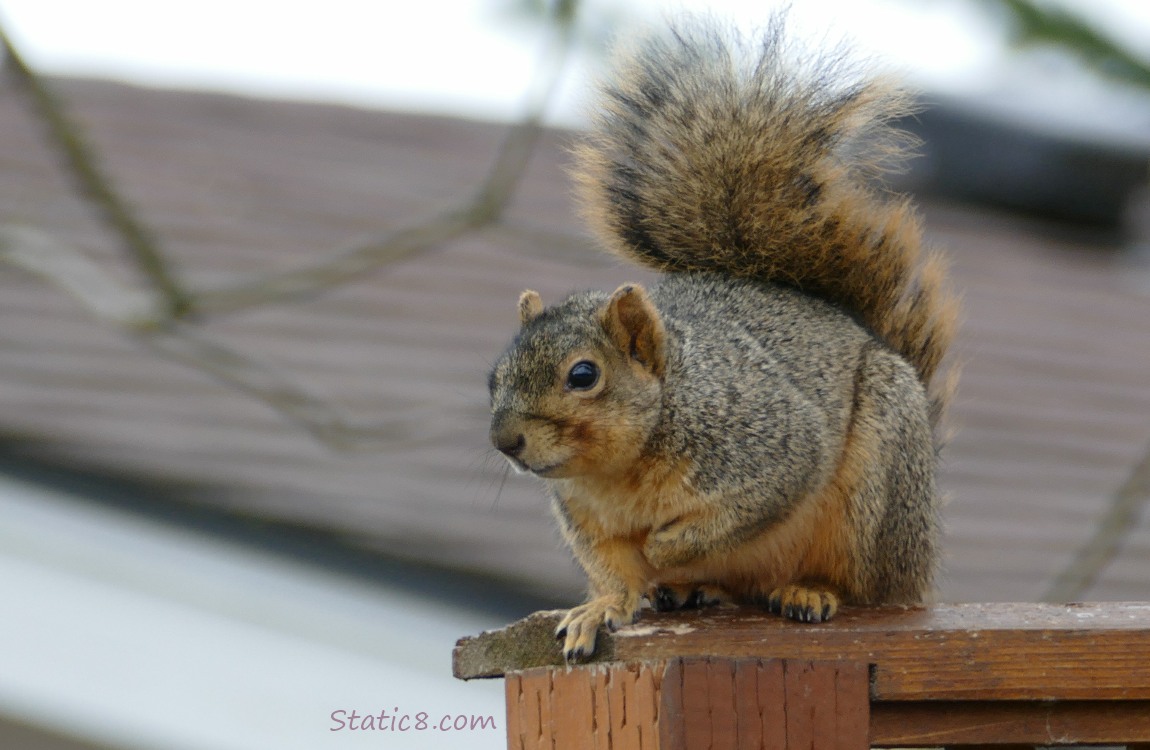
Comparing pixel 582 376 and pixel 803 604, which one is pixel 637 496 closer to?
pixel 582 376

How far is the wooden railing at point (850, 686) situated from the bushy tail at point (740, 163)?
0.70 metres

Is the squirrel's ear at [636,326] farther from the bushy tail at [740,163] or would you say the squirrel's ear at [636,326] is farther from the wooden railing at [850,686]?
the wooden railing at [850,686]

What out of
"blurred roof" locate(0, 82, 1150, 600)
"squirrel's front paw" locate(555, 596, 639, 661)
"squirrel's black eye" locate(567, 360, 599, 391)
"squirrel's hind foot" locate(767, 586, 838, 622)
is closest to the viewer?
"squirrel's front paw" locate(555, 596, 639, 661)

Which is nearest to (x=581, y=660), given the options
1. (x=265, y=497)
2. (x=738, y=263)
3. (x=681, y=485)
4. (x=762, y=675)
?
(x=762, y=675)

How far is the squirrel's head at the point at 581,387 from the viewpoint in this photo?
1.60 meters

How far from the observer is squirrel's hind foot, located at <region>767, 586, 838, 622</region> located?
150 cm

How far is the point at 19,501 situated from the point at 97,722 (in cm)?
56

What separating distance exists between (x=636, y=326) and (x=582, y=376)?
108 mm

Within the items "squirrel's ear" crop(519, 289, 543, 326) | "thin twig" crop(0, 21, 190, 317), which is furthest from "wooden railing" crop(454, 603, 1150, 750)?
"thin twig" crop(0, 21, 190, 317)

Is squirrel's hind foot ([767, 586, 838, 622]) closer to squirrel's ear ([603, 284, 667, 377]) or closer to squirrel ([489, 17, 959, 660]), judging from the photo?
squirrel ([489, 17, 959, 660])

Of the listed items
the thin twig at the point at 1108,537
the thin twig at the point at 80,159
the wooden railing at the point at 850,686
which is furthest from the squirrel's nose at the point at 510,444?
the thin twig at the point at 1108,537

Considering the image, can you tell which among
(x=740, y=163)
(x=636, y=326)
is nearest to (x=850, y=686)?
(x=636, y=326)

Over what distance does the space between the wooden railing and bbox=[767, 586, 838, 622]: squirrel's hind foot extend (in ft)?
0.38

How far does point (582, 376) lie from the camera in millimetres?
1670
